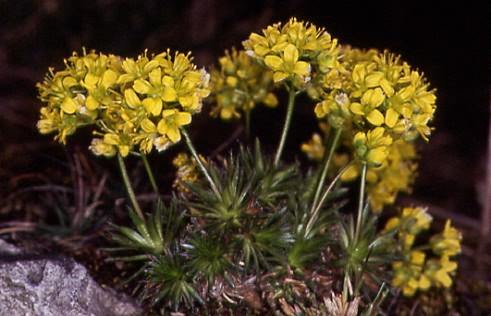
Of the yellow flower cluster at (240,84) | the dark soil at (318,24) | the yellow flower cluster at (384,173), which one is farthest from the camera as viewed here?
the dark soil at (318,24)

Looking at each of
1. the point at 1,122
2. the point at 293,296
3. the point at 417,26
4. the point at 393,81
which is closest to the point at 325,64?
the point at 393,81

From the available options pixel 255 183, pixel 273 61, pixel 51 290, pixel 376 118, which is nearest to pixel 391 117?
pixel 376 118

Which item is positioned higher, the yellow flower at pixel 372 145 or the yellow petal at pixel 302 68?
the yellow petal at pixel 302 68

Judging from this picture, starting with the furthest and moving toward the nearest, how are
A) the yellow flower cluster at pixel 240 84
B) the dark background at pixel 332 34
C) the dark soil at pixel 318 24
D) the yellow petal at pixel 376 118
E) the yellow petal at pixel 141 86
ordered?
the dark background at pixel 332 34, the dark soil at pixel 318 24, the yellow flower cluster at pixel 240 84, the yellow petal at pixel 376 118, the yellow petal at pixel 141 86

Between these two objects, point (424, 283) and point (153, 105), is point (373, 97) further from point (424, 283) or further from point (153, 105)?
point (424, 283)

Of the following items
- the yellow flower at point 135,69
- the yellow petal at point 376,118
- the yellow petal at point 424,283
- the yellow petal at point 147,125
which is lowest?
the yellow petal at point 424,283

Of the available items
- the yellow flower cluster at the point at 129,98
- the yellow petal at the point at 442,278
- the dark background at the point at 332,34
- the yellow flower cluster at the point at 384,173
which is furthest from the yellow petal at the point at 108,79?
the dark background at the point at 332,34

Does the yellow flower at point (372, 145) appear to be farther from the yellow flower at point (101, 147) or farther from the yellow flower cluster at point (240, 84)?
the yellow flower at point (101, 147)
